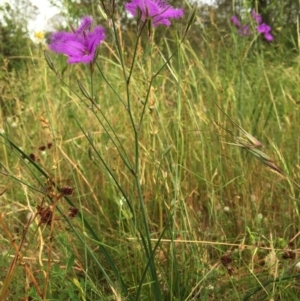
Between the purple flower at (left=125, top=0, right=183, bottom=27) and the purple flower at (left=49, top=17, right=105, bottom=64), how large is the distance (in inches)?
2.8

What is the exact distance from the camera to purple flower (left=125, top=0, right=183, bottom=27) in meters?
0.76

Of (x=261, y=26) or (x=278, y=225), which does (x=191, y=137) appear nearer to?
(x=278, y=225)

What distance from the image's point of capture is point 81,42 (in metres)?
0.83

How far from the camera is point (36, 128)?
209 cm

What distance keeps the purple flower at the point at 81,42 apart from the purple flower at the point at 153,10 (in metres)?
0.07

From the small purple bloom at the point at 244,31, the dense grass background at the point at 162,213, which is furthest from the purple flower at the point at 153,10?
the small purple bloom at the point at 244,31

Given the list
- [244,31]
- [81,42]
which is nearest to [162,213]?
[81,42]

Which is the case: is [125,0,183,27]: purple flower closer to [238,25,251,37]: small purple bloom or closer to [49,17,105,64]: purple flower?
[49,17,105,64]: purple flower

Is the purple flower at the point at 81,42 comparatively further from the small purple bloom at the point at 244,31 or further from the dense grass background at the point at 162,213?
the small purple bloom at the point at 244,31

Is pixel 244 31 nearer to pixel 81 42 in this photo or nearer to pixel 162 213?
pixel 162 213

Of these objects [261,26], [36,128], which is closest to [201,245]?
[36,128]

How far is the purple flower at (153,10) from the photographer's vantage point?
2.49 ft

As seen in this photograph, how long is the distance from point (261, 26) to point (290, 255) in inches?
72.5

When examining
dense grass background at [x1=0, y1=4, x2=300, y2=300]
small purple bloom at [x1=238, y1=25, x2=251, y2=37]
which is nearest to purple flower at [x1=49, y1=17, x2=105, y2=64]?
dense grass background at [x1=0, y1=4, x2=300, y2=300]
